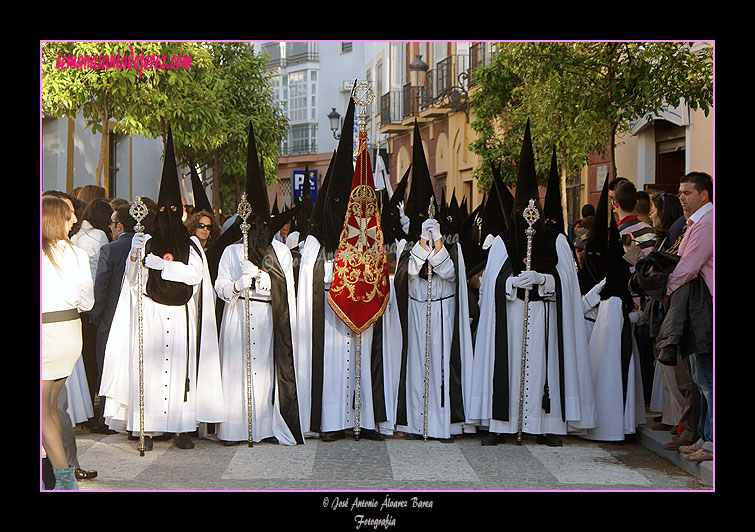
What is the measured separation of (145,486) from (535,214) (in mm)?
3805

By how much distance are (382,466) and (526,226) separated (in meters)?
2.42

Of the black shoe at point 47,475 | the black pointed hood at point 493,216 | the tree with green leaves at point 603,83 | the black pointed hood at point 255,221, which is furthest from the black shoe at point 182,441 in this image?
the tree with green leaves at point 603,83

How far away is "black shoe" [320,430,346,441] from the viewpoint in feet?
28.1

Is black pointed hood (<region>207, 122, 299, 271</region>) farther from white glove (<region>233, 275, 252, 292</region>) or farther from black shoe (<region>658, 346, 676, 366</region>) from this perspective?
black shoe (<region>658, 346, 676, 366</region>)

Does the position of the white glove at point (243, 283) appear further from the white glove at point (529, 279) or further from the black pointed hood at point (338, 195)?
the white glove at point (529, 279)

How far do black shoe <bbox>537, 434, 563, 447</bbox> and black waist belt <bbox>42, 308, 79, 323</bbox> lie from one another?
420 centimetres

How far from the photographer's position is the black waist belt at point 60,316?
5750 mm

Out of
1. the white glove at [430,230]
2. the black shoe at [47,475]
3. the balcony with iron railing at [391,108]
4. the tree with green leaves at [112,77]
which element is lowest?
the black shoe at [47,475]

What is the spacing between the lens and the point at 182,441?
26.8ft

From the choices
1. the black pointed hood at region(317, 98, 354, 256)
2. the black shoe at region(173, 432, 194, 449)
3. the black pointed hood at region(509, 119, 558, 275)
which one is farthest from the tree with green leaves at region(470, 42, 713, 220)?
the black shoe at region(173, 432, 194, 449)

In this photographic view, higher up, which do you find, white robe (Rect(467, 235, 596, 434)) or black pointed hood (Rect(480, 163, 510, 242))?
black pointed hood (Rect(480, 163, 510, 242))

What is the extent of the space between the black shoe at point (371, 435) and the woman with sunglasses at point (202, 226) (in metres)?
2.11

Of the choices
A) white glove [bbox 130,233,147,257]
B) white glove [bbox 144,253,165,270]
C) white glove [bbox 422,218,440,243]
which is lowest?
white glove [bbox 144,253,165,270]

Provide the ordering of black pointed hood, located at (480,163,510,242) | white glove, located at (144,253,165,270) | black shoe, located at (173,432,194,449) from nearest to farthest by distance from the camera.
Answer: white glove, located at (144,253,165,270) < black shoe, located at (173,432,194,449) < black pointed hood, located at (480,163,510,242)
